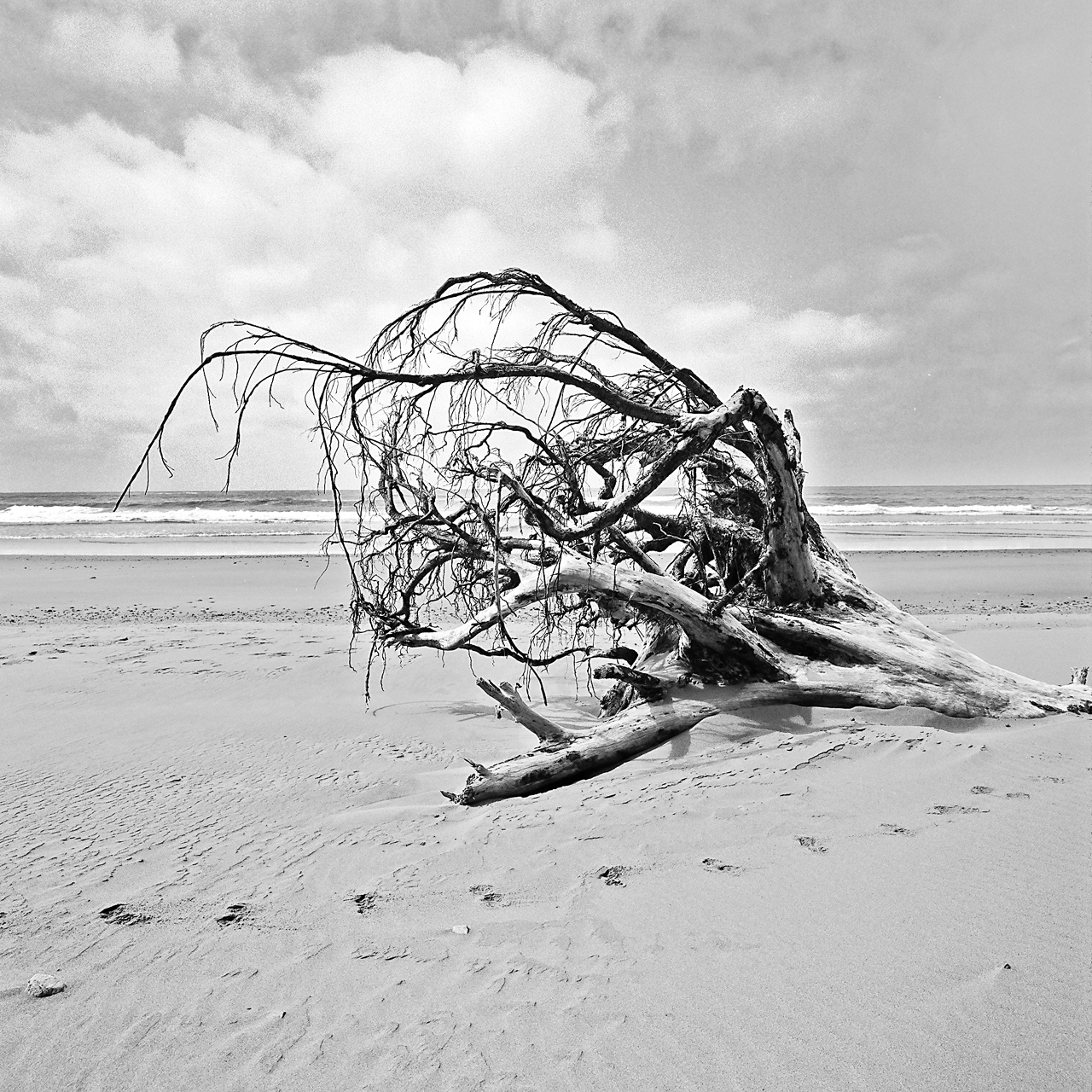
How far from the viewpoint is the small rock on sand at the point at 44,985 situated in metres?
2.35

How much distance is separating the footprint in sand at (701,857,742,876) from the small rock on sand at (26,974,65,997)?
2.32m

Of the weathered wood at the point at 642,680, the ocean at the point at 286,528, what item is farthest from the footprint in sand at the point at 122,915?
the ocean at the point at 286,528

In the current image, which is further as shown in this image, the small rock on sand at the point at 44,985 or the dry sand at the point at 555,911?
the small rock on sand at the point at 44,985

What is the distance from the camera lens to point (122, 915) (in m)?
2.85

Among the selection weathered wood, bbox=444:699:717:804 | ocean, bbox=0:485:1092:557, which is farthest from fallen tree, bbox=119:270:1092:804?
ocean, bbox=0:485:1092:557

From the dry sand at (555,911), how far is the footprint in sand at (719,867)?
1cm

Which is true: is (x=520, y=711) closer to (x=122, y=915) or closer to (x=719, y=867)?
(x=719, y=867)

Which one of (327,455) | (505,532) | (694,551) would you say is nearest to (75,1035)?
→ (327,455)

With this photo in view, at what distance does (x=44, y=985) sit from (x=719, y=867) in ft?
7.90

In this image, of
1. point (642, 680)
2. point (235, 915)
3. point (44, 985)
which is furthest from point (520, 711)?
point (44, 985)

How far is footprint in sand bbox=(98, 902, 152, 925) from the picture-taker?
2803mm

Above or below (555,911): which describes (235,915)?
below

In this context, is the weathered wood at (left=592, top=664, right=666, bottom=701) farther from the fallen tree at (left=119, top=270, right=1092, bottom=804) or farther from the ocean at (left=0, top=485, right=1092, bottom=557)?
the ocean at (left=0, top=485, right=1092, bottom=557)

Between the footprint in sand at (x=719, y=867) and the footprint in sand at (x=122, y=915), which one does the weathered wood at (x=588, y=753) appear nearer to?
the footprint in sand at (x=719, y=867)
